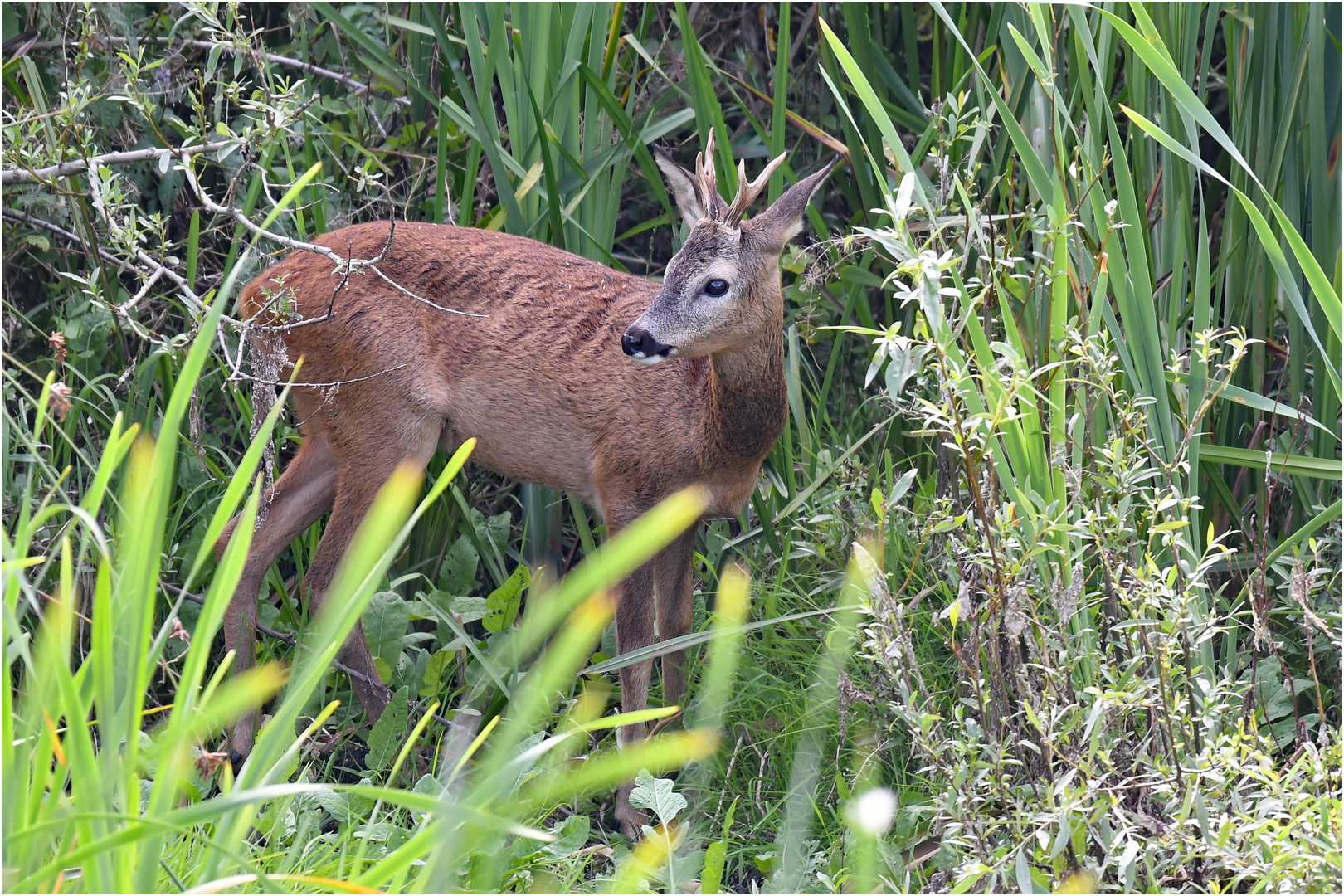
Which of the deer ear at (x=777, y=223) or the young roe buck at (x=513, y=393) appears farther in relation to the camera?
the young roe buck at (x=513, y=393)

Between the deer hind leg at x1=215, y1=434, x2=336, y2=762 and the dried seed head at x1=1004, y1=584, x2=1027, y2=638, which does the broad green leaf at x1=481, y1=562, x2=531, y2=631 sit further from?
the dried seed head at x1=1004, y1=584, x2=1027, y2=638

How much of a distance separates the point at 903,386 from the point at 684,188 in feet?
3.76

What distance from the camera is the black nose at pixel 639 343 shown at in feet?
Answer: 10.8

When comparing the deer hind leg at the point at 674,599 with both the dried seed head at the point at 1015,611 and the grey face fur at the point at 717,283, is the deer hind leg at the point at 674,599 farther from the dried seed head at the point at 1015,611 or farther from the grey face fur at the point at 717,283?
the dried seed head at the point at 1015,611

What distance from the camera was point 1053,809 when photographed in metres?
2.36

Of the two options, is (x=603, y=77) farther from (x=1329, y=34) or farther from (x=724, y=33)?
(x=1329, y=34)

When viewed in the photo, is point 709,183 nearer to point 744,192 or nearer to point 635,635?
point 744,192

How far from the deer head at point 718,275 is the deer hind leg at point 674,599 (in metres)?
0.68

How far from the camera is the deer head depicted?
332 cm

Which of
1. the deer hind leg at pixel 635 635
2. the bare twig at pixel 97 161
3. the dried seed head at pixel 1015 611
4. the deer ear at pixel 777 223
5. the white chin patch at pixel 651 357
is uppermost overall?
the bare twig at pixel 97 161

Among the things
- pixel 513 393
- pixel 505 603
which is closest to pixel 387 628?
pixel 505 603

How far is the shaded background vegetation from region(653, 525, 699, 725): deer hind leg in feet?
0.67

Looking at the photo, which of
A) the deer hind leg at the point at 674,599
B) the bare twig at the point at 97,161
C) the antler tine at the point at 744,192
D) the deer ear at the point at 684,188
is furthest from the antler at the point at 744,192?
the bare twig at the point at 97,161

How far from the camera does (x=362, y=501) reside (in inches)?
147
